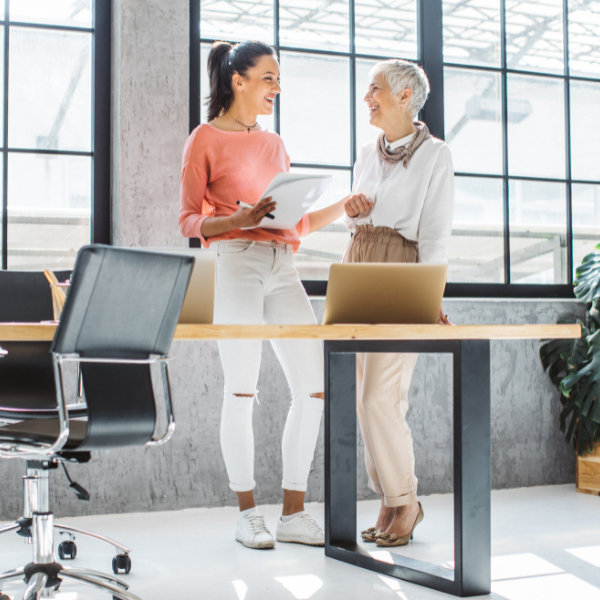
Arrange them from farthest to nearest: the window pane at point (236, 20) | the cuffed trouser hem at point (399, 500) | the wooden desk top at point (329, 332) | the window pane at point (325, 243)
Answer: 1. the window pane at point (325, 243)
2. the window pane at point (236, 20)
3. the cuffed trouser hem at point (399, 500)
4. the wooden desk top at point (329, 332)

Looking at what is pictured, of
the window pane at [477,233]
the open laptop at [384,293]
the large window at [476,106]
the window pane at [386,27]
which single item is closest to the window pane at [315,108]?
the large window at [476,106]

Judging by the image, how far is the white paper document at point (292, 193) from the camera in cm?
202

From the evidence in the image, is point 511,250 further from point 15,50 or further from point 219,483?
point 15,50

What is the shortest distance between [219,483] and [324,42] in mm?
2107

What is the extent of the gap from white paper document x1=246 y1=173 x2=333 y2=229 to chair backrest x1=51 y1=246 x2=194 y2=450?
1.73 feet

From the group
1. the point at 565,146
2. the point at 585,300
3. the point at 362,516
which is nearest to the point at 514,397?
the point at 585,300

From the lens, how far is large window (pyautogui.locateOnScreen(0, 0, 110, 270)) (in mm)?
3088

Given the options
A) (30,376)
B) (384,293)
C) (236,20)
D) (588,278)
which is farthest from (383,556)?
(236,20)

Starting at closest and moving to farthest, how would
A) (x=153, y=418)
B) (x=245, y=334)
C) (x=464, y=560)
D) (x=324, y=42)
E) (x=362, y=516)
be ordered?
1. (x=245, y=334)
2. (x=153, y=418)
3. (x=464, y=560)
4. (x=362, y=516)
5. (x=324, y=42)

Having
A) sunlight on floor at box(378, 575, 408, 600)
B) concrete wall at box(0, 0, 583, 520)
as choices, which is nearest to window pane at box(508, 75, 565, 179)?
concrete wall at box(0, 0, 583, 520)

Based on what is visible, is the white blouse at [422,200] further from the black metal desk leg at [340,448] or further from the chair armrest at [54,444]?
the chair armrest at [54,444]

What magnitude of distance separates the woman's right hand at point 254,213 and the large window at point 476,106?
1239mm

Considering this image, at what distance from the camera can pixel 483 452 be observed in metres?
1.84

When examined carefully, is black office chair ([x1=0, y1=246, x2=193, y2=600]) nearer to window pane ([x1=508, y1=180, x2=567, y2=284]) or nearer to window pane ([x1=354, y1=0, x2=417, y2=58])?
window pane ([x1=354, y1=0, x2=417, y2=58])
